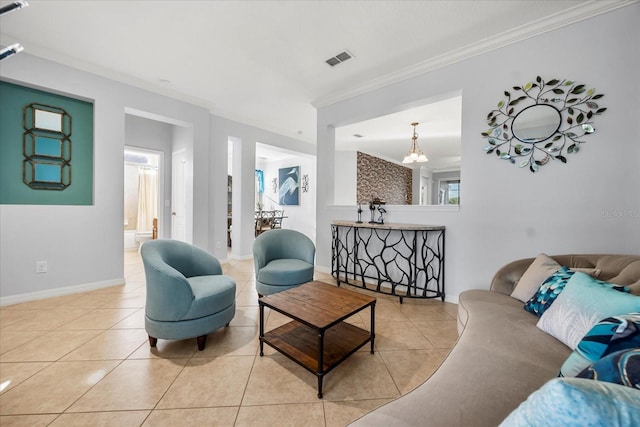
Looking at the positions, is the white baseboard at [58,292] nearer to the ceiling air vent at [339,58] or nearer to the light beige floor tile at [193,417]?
the light beige floor tile at [193,417]

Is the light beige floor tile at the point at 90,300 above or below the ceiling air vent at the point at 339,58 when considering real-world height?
below

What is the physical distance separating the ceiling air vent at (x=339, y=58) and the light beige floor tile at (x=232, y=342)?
2846 millimetres

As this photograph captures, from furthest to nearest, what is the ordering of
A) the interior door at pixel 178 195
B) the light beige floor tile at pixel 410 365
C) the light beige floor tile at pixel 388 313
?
the interior door at pixel 178 195 < the light beige floor tile at pixel 388 313 < the light beige floor tile at pixel 410 365

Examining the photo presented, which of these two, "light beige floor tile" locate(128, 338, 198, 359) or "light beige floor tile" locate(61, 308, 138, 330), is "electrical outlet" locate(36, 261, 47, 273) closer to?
"light beige floor tile" locate(61, 308, 138, 330)

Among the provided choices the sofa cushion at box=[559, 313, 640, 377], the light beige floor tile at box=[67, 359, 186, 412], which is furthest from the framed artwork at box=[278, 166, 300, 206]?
the sofa cushion at box=[559, 313, 640, 377]

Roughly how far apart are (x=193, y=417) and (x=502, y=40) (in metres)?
3.70

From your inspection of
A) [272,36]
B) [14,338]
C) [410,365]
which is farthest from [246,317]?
[272,36]

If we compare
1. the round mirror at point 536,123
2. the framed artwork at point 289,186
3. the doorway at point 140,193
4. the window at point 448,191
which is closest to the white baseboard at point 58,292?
the doorway at point 140,193

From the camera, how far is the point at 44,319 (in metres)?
2.26

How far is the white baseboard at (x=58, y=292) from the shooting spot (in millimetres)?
2568

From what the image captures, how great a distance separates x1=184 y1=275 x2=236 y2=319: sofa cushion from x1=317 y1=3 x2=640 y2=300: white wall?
7.19ft

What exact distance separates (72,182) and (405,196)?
832 cm

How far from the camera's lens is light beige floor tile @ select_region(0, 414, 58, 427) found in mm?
1183

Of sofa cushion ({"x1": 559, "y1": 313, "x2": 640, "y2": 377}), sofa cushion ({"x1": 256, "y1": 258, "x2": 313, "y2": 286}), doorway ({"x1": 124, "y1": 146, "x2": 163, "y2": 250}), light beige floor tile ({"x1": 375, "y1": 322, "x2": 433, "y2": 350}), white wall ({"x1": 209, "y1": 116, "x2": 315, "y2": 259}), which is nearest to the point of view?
sofa cushion ({"x1": 559, "y1": 313, "x2": 640, "y2": 377})
